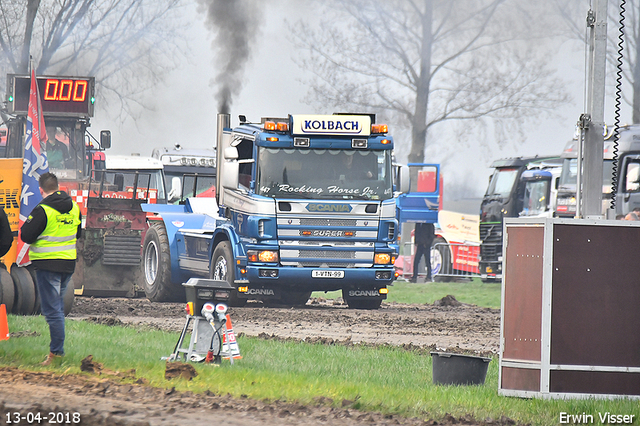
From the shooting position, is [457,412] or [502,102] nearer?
[457,412]

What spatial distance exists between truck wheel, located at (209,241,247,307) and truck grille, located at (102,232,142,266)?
9.08 feet

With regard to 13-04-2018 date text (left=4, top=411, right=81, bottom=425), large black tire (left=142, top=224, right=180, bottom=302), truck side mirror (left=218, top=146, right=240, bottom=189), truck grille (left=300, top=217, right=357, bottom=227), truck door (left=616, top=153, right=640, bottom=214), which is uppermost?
truck door (left=616, top=153, right=640, bottom=214)

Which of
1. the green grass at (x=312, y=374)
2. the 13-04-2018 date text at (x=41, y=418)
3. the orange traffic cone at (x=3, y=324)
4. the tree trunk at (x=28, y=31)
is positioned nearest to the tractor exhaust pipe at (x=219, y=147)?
the green grass at (x=312, y=374)

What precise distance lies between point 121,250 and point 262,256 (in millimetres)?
4383

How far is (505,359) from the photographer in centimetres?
824

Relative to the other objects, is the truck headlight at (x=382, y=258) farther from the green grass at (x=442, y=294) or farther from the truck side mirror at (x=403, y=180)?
the green grass at (x=442, y=294)

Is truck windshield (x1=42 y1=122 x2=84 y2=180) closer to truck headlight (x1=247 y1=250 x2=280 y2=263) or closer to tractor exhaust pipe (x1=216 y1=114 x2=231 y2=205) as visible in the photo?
tractor exhaust pipe (x1=216 y1=114 x2=231 y2=205)

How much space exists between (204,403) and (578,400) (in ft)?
10.0

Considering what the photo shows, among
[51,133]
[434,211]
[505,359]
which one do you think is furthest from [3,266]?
[434,211]

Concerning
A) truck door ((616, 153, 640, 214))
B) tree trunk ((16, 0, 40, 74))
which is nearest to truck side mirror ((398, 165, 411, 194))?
truck door ((616, 153, 640, 214))

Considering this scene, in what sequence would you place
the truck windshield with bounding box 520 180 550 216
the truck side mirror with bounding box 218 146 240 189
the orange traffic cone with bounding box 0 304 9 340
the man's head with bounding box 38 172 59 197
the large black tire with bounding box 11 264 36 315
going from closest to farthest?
the man's head with bounding box 38 172 59 197 < the orange traffic cone with bounding box 0 304 9 340 < the large black tire with bounding box 11 264 36 315 < the truck side mirror with bounding box 218 146 240 189 < the truck windshield with bounding box 520 180 550 216

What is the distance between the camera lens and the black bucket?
8906mm

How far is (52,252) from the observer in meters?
9.52

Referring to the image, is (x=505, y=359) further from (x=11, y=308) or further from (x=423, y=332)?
(x=11, y=308)
